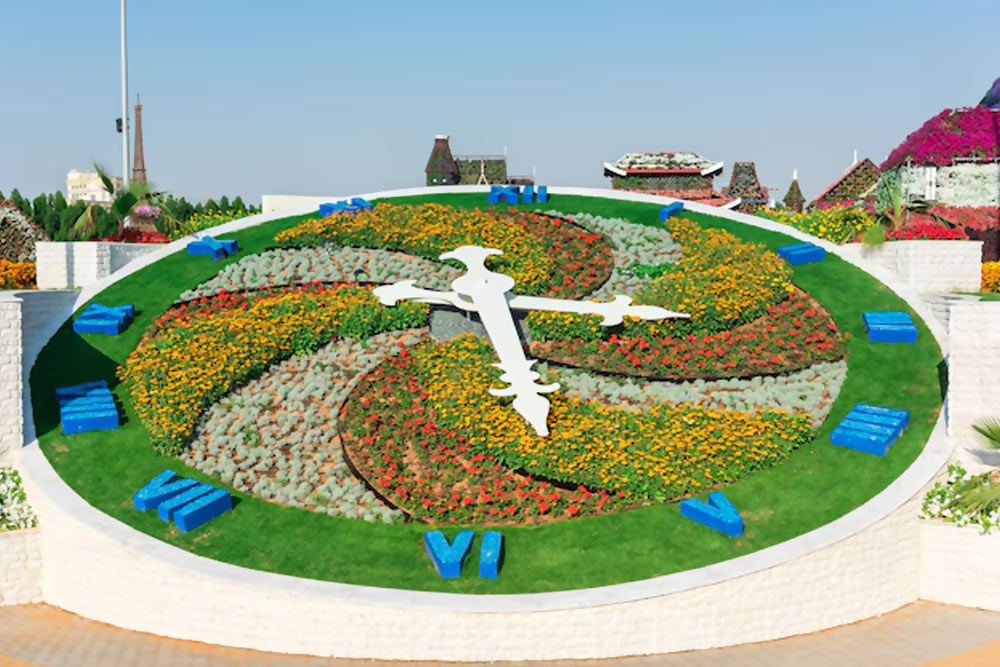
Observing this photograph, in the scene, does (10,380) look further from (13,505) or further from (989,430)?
(989,430)

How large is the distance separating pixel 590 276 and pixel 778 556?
800 centimetres

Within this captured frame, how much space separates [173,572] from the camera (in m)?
11.2

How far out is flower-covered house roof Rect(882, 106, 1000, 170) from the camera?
78.2 feet

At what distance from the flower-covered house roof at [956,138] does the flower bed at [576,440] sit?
1396 centimetres

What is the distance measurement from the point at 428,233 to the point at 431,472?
7.66 m

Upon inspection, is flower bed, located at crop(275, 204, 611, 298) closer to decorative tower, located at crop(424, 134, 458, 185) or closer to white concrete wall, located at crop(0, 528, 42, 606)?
white concrete wall, located at crop(0, 528, 42, 606)

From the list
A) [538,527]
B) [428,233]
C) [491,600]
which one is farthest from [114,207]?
[491,600]

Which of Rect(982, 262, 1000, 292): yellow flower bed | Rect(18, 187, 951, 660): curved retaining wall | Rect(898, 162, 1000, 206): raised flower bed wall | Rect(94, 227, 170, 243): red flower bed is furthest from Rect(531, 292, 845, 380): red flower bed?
Rect(94, 227, 170, 243): red flower bed

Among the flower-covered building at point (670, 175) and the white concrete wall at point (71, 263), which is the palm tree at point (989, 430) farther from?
the flower-covered building at point (670, 175)

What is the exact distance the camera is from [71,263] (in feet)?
61.2

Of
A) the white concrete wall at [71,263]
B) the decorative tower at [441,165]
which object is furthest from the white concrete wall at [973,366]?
the decorative tower at [441,165]

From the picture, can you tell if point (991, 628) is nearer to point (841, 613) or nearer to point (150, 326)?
point (841, 613)

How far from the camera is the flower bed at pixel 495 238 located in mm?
17906

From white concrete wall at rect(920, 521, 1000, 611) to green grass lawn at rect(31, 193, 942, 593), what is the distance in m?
1.03
